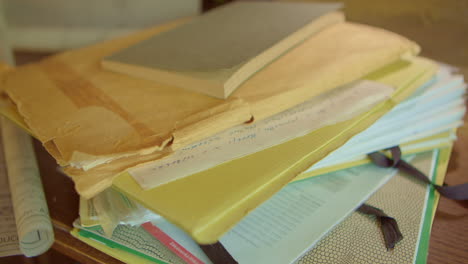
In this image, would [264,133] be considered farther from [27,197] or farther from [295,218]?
[27,197]

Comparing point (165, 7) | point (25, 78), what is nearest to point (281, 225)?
point (25, 78)

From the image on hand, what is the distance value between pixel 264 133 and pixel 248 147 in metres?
0.03

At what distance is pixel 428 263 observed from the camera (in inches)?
15.8

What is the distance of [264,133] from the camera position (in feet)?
1.47

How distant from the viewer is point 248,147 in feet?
1.38

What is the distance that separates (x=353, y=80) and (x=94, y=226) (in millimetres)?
387

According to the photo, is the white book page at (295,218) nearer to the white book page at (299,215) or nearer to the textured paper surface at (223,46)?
the white book page at (299,215)

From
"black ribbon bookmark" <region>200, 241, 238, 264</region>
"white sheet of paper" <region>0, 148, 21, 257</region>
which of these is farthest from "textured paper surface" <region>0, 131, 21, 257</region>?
"black ribbon bookmark" <region>200, 241, 238, 264</region>

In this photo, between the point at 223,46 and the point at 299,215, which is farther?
the point at 223,46

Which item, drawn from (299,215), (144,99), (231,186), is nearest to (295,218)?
(299,215)

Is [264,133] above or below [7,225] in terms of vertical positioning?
above

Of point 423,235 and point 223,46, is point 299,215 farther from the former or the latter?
point 223,46

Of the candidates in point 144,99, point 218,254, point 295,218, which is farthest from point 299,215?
point 144,99

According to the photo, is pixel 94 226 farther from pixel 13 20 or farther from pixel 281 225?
pixel 13 20
